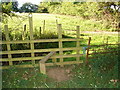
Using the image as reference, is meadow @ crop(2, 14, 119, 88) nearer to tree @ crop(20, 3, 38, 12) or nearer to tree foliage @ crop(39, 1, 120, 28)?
tree @ crop(20, 3, 38, 12)

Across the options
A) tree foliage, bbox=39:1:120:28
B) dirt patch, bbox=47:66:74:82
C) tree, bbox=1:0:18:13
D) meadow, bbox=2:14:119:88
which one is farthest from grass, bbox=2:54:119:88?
tree foliage, bbox=39:1:120:28

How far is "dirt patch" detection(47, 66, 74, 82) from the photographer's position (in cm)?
430

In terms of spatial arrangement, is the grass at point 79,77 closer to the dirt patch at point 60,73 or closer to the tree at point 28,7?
the dirt patch at point 60,73

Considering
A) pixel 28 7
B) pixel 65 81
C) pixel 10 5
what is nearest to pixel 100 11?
pixel 28 7

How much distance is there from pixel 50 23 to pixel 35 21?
61 cm

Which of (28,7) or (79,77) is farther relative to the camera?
(28,7)

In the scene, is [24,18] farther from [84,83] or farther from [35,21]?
[84,83]

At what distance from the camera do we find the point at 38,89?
3.58 m

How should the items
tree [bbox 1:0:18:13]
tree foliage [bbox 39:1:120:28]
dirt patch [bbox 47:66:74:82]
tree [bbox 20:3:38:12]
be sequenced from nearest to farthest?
1. dirt patch [bbox 47:66:74:82]
2. tree [bbox 1:0:18:13]
3. tree [bbox 20:3:38:12]
4. tree foliage [bbox 39:1:120:28]

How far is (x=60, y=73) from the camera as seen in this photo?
4559mm

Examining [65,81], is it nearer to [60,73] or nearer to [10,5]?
[60,73]

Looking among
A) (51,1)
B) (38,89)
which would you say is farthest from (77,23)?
(38,89)

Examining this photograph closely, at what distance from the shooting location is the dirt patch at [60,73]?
430cm

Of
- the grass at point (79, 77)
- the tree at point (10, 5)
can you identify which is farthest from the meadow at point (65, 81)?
the tree at point (10, 5)
